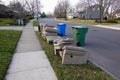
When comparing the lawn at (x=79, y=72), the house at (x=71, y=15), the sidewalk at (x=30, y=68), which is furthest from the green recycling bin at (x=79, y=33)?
the house at (x=71, y=15)

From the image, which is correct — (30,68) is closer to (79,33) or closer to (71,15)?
(79,33)

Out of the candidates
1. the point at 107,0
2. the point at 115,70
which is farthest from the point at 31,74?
the point at 107,0

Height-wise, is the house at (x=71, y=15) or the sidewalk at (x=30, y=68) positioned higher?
the house at (x=71, y=15)

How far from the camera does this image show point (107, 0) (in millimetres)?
39344

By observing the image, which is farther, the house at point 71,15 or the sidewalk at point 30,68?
the house at point 71,15

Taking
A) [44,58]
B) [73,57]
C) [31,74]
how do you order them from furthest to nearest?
[44,58]
[73,57]
[31,74]

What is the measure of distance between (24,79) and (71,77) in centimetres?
128

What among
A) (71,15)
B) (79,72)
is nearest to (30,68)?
(79,72)

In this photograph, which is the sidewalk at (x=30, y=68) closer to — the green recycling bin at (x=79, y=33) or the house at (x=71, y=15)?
the green recycling bin at (x=79, y=33)

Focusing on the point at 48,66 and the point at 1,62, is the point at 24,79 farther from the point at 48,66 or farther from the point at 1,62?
the point at 1,62

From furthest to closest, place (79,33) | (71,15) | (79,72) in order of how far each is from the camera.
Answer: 1. (71,15)
2. (79,33)
3. (79,72)

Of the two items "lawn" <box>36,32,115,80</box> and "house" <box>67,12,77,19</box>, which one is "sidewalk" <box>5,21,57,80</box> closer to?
"lawn" <box>36,32,115,80</box>

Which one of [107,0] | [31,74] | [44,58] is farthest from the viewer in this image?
[107,0]

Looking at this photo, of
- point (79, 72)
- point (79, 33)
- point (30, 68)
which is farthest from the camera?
point (79, 33)
